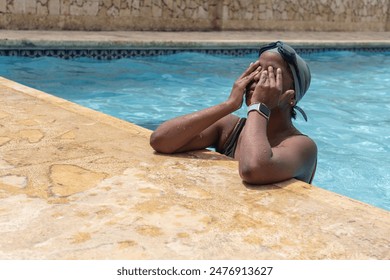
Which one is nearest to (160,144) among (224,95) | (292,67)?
(292,67)

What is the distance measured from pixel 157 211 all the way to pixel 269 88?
865 mm

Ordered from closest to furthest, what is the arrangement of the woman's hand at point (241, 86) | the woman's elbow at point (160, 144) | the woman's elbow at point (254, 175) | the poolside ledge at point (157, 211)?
the poolside ledge at point (157, 211), the woman's elbow at point (254, 175), the woman's hand at point (241, 86), the woman's elbow at point (160, 144)

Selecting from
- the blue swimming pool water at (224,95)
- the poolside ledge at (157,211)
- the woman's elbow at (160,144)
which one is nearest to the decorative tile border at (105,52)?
the blue swimming pool water at (224,95)

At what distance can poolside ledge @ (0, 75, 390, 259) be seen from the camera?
2094 millimetres

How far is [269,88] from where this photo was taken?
288 centimetres

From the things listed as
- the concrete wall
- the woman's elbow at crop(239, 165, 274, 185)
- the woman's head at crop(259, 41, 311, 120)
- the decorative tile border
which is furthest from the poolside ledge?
the concrete wall

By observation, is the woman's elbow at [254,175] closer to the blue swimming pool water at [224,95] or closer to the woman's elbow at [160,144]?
the woman's elbow at [160,144]

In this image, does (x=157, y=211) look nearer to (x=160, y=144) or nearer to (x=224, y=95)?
(x=160, y=144)

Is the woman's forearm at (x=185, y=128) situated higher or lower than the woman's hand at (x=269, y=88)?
lower

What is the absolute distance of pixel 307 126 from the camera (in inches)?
286

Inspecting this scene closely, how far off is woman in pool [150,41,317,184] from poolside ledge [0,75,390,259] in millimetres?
94

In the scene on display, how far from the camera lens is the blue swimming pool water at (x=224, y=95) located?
19.1ft

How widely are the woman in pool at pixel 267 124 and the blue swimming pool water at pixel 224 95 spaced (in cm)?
221
